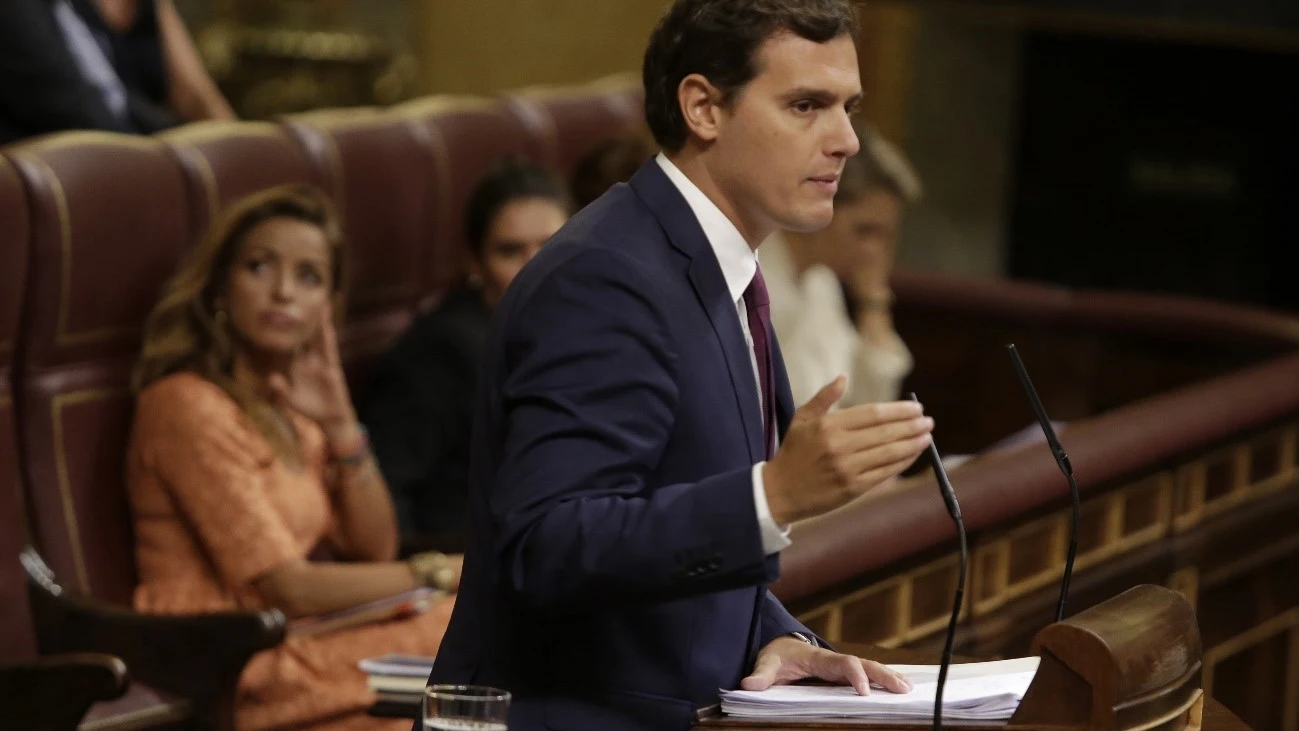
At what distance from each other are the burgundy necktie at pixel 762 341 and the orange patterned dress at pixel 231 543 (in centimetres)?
115

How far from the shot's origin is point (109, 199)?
2.80 m

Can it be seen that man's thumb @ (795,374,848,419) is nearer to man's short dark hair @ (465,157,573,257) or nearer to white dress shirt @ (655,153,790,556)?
white dress shirt @ (655,153,790,556)

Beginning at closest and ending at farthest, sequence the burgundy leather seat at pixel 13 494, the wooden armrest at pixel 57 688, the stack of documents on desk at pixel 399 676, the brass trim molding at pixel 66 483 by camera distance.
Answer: the wooden armrest at pixel 57 688 → the stack of documents on desk at pixel 399 676 → the burgundy leather seat at pixel 13 494 → the brass trim molding at pixel 66 483

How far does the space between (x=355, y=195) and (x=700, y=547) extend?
7.27 ft

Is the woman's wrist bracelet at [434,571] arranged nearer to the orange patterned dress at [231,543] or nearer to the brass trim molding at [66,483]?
the orange patterned dress at [231,543]

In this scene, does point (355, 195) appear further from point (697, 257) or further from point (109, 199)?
point (697, 257)

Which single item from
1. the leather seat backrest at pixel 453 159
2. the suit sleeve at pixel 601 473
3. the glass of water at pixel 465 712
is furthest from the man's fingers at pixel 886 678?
the leather seat backrest at pixel 453 159

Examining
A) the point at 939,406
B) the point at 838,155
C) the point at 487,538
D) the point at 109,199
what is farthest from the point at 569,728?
the point at 939,406

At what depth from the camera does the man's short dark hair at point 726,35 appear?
1536 mm

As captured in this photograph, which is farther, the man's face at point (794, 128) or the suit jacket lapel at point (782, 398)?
the suit jacket lapel at point (782, 398)

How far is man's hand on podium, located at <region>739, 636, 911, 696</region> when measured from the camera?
5.09ft

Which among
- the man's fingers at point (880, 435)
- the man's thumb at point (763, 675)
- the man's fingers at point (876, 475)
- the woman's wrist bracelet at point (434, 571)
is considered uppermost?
the man's fingers at point (880, 435)

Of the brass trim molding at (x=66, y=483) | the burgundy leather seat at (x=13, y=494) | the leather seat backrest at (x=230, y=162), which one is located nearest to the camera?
the burgundy leather seat at (x=13, y=494)

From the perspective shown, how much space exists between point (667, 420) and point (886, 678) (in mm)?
295
